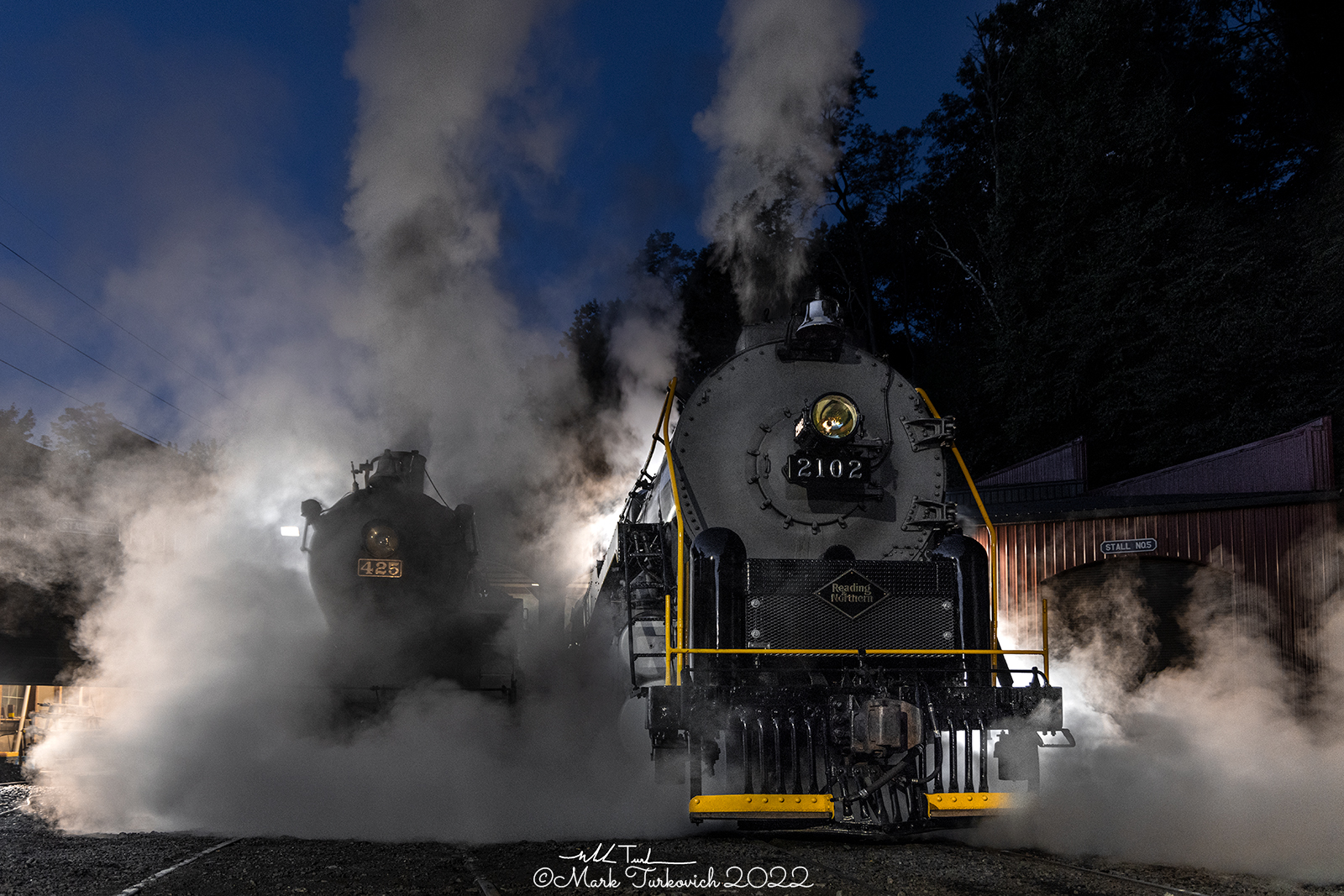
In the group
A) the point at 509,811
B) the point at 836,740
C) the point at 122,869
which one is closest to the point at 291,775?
the point at 509,811

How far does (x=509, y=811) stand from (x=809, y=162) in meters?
6.88

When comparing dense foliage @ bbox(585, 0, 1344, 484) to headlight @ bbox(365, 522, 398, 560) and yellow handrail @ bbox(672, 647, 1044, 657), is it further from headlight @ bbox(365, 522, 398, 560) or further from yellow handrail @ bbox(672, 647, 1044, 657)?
yellow handrail @ bbox(672, 647, 1044, 657)

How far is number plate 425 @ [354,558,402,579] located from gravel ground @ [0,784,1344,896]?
3748 mm

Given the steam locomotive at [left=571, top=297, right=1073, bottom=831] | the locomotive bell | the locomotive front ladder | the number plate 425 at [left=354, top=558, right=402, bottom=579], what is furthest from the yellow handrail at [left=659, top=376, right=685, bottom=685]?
the number plate 425 at [left=354, top=558, right=402, bottom=579]

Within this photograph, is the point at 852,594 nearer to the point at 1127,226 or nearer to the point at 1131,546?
the point at 1131,546

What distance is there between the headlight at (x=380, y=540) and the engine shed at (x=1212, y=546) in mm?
6606

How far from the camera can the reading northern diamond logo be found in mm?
5867

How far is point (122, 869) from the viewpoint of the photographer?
5.08m

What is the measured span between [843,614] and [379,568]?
5.60 meters

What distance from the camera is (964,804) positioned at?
17.6 ft

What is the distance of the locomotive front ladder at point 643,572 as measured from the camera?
6.27 metres

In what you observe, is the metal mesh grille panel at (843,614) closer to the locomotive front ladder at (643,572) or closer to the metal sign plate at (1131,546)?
the locomotive front ladder at (643,572)

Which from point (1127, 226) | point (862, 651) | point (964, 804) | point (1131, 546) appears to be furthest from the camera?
point (1127, 226)

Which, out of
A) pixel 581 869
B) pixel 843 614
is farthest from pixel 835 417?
pixel 581 869
